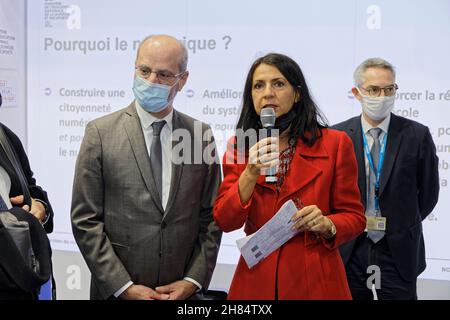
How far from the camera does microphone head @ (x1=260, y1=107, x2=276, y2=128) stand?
228 cm

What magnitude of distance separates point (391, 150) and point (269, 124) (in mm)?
1339

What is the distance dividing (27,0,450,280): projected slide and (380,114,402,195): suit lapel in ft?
2.76

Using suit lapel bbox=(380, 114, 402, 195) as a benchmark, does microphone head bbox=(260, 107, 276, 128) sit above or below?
above

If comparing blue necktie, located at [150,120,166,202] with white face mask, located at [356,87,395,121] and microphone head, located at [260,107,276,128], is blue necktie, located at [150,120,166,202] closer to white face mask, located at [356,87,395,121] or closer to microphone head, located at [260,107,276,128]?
microphone head, located at [260,107,276,128]

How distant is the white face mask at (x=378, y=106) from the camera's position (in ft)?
11.1

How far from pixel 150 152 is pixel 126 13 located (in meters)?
2.44

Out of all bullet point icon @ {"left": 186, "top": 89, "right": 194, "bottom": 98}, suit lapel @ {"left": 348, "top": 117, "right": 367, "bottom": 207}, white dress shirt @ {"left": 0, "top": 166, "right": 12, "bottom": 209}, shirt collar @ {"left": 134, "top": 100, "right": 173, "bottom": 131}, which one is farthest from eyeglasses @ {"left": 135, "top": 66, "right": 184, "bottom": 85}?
bullet point icon @ {"left": 186, "top": 89, "right": 194, "bottom": 98}

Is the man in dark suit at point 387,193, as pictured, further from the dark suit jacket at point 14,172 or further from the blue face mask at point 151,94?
the dark suit jacket at point 14,172

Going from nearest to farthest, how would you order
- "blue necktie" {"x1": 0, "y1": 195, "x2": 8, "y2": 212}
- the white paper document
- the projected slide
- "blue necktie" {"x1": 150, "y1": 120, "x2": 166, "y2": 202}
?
the white paper document < "blue necktie" {"x1": 0, "y1": 195, "x2": 8, "y2": 212} < "blue necktie" {"x1": 150, "y1": 120, "x2": 166, "y2": 202} < the projected slide

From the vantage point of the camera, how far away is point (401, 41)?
162 inches

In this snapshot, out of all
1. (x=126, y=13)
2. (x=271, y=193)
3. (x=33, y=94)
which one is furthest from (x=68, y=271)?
(x=271, y=193)

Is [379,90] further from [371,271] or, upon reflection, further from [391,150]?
[371,271]

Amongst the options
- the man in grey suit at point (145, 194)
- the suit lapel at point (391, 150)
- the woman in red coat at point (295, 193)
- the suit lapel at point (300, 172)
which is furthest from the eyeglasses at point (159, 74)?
the suit lapel at point (391, 150)

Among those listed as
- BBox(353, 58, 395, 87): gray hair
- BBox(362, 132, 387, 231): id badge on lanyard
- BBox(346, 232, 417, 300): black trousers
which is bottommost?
BBox(346, 232, 417, 300): black trousers
